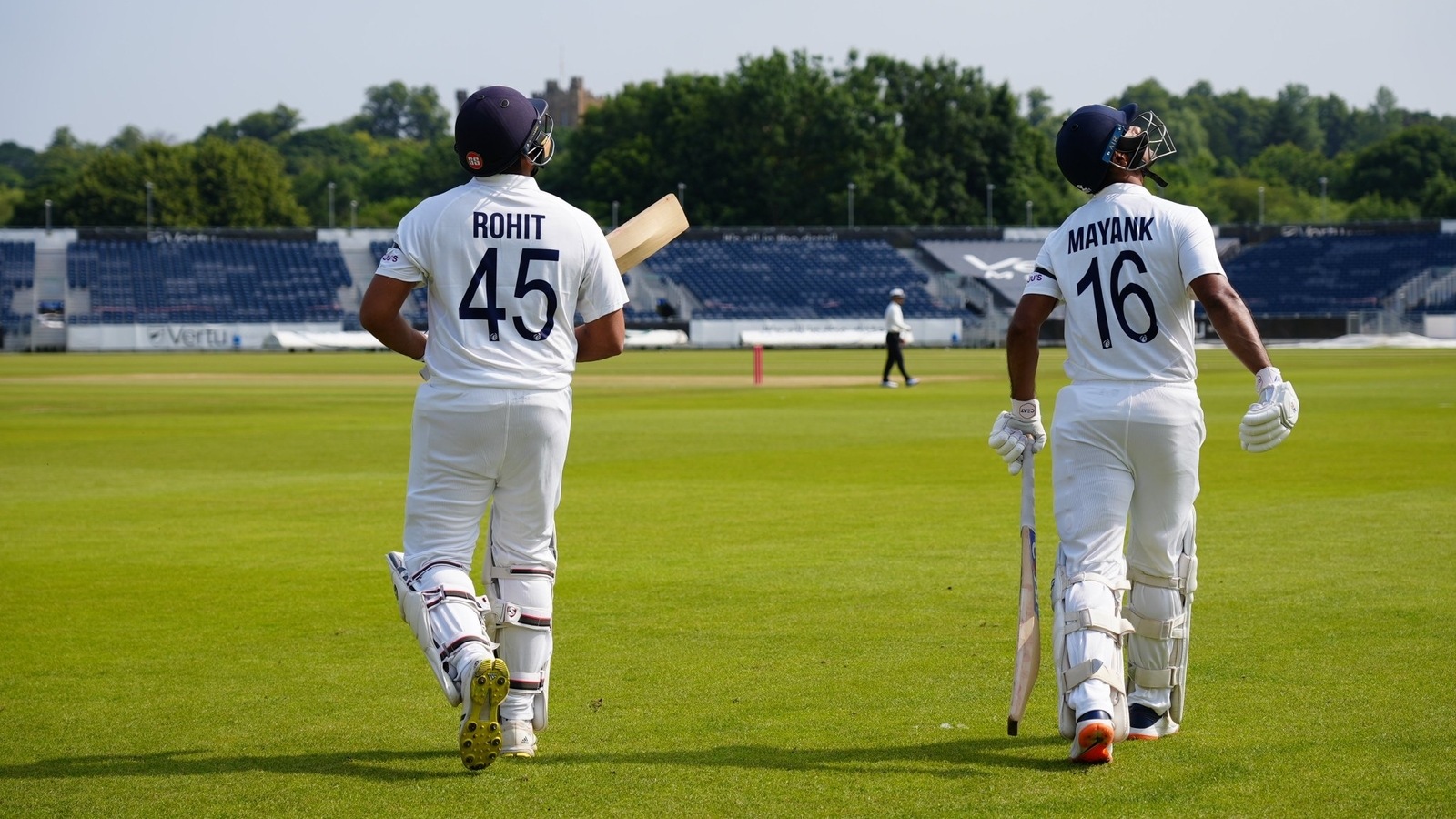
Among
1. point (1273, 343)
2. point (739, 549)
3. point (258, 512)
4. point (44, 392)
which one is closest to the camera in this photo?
point (739, 549)

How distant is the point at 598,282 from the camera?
5.97 meters

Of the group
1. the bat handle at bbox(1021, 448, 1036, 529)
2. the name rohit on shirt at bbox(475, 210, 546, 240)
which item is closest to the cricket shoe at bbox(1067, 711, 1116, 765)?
the bat handle at bbox(1021, 448, 1036, 529)

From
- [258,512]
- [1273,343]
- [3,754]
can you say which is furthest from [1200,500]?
[1273,343]

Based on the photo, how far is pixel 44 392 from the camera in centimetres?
3400

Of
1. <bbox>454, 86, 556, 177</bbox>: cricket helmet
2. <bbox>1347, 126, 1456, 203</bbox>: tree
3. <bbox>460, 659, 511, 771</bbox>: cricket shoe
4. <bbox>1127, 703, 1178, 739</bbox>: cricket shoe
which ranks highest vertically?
<bbox>1347, 126, 1456, 203</bbox>: tree

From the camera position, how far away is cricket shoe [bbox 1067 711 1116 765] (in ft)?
18.0

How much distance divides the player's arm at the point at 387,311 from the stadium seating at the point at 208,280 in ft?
223

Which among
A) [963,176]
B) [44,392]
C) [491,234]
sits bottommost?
[44,392]

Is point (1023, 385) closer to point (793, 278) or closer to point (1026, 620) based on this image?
point (1026, 620)

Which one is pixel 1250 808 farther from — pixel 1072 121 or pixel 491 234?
pixel 491 234

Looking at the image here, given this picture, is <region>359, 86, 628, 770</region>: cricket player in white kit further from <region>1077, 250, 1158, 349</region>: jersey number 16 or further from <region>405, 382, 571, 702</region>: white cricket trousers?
<region>1077, 250, 1158, 349</region>: jersey number 16

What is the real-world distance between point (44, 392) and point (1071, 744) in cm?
3213

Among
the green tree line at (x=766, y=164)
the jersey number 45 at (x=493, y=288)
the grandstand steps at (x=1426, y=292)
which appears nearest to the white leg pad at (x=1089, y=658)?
the jersey number 45 at (x=493, y=288)

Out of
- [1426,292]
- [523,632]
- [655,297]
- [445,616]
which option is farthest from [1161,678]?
[1426,292]
